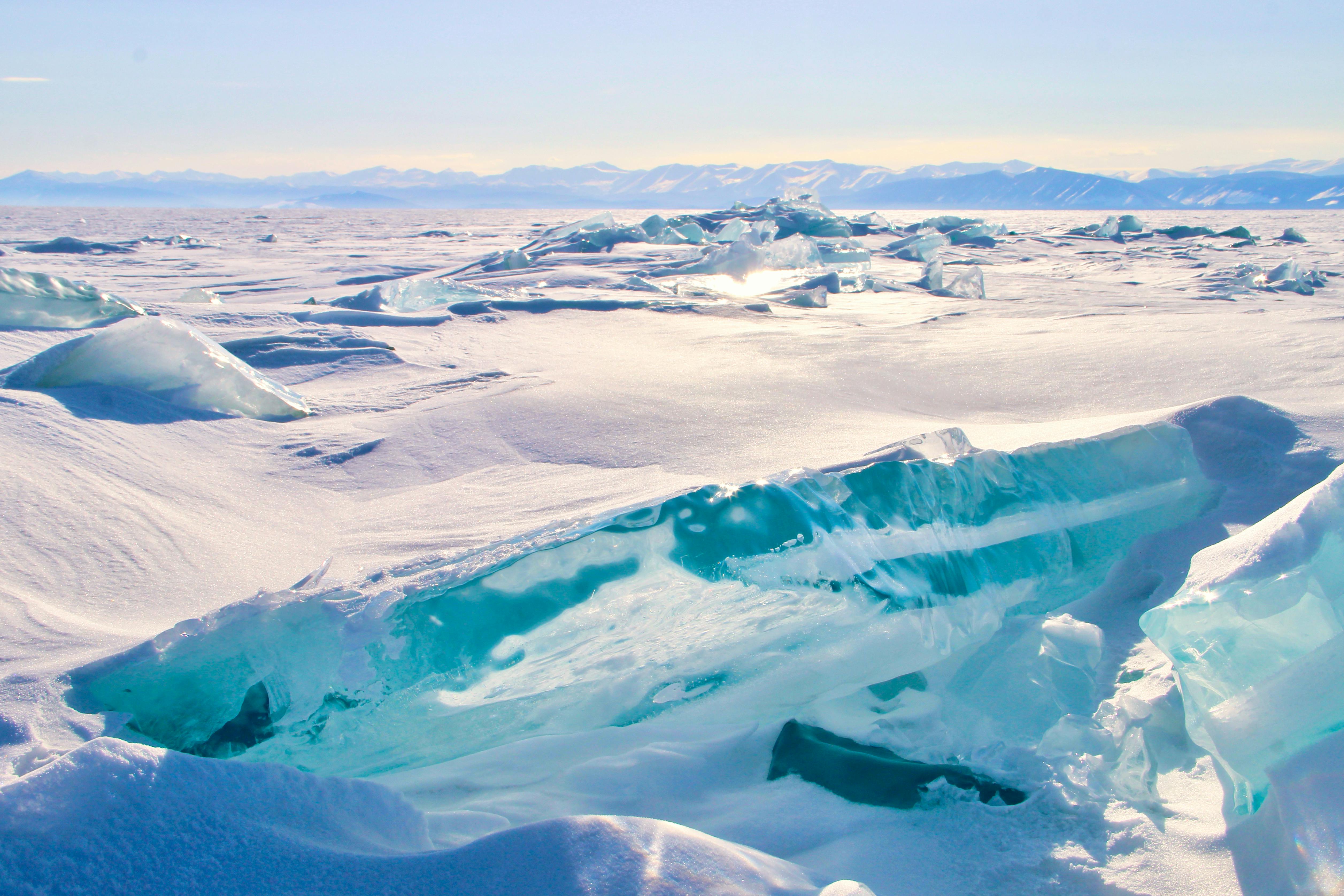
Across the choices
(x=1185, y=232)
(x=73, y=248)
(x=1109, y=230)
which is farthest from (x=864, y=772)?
(x=1185, y=232)

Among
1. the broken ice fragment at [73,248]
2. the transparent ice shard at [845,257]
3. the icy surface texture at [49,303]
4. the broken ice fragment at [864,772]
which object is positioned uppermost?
the broken ice fragment at [73,248]

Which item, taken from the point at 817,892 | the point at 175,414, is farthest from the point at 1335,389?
the point at 175,414

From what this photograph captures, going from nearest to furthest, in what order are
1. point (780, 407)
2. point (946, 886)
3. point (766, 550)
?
1. point (946, 886)
2. point (766, 550)
3. point (780, 407)

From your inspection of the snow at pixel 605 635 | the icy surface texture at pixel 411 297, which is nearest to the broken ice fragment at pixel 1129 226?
the snow at pixel 605 635

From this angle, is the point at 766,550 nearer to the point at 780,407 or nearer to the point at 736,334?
the point at 780,407

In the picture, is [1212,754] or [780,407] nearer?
[1212,754]

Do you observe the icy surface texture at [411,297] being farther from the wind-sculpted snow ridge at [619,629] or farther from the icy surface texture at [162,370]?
the wind-sculpted snow ridge at [619,629]
